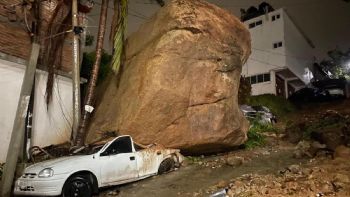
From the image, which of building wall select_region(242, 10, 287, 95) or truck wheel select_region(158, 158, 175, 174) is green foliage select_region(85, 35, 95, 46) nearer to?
truck wheel select_region(158, 158, 175, 174)

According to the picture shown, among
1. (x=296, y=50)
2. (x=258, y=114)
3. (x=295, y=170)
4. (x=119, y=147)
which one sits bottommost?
(x=295, y=170)

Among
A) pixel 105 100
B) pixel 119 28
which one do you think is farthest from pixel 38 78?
pixel 119 28

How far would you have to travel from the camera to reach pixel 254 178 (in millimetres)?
10664

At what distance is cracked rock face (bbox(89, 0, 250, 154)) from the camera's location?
566 inches

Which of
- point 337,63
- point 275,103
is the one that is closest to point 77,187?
point 275,103

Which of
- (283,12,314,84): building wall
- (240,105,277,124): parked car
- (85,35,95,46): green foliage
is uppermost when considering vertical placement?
(283,12,314,84): building wall

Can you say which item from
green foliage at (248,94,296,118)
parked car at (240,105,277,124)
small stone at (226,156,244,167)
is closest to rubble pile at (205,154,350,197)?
small stone at (226,156,244,167)

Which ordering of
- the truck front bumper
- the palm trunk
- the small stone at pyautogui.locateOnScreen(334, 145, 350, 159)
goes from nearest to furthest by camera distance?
the truck front bumper → the small stone at pyautogui.locateOnScreen(334, 145, 350, 159) → the palm trunk

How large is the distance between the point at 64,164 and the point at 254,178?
5.10 m

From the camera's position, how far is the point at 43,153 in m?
14.0

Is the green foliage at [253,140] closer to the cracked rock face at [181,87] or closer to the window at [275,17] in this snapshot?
the cracked rock face at [181,87]

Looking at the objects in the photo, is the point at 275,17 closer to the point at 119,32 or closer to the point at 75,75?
the point at 119,32

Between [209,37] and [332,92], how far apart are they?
2138 cm

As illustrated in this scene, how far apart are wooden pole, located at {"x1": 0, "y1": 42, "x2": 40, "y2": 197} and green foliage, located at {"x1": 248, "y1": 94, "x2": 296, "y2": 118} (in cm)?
2012
